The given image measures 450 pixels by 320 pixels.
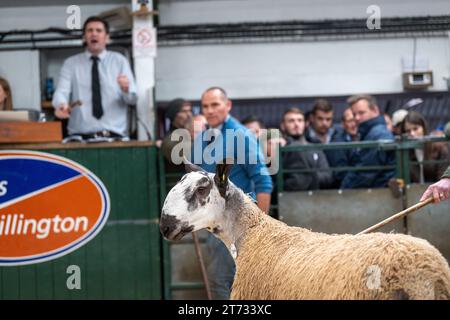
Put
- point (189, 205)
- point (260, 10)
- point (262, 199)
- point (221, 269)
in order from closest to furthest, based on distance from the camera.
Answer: point (189, 205) → point (262, 199) → point (221, 269) → point (260, 10)

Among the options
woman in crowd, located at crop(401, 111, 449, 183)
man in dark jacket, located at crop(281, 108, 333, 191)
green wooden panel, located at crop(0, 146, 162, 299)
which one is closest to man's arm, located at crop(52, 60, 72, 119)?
green wooden panel, located at crop(0, 146, 162, 299)

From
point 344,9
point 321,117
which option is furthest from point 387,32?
point 321,117

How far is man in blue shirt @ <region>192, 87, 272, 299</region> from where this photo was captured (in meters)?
5.06

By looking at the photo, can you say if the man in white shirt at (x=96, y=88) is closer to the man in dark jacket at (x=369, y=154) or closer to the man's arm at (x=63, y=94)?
the man's arm at (x=63, y=94)

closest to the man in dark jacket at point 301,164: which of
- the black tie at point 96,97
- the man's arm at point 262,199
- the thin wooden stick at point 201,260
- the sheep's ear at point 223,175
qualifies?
the thin wooden stick at point 201,260

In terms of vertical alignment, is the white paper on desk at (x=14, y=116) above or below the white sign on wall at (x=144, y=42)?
below

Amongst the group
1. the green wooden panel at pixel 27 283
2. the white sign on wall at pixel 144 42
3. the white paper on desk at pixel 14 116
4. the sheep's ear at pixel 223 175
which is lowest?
the green wooden panel at pixel 27 283

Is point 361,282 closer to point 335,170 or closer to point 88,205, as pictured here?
point 335,170

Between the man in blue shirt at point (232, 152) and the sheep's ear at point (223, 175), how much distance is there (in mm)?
246

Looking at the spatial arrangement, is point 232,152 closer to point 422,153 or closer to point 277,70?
point 422,153

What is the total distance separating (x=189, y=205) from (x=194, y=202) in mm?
35

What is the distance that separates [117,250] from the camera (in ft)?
23.8

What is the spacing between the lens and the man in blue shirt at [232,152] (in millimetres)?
5062

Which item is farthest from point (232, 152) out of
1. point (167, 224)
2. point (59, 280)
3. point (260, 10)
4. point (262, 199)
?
point (260, 10)
